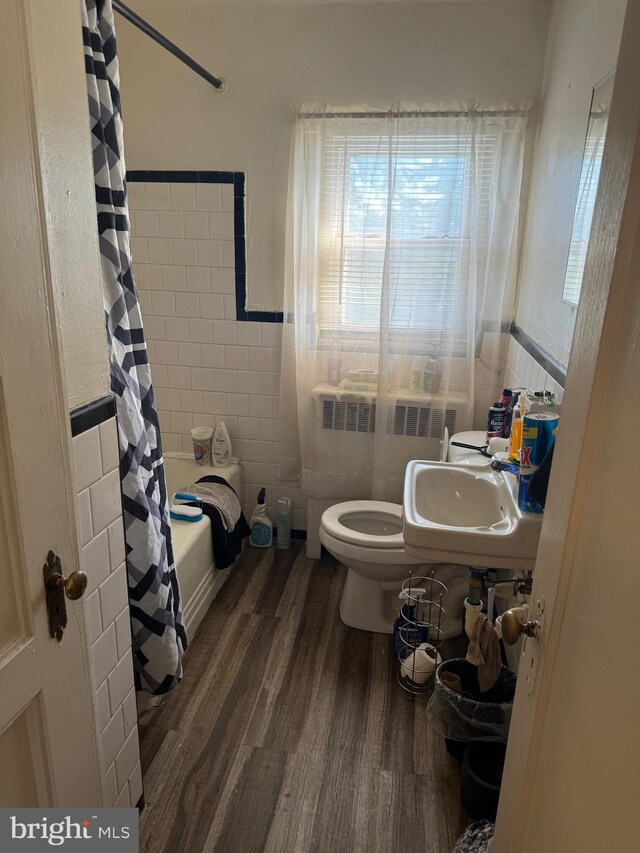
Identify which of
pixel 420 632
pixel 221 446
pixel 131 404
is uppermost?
pixel 131 404

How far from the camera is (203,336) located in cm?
288

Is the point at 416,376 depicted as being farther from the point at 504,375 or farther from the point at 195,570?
the point at 195,570

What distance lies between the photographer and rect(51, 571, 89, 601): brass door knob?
2.96 feet

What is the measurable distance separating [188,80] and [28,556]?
242cm

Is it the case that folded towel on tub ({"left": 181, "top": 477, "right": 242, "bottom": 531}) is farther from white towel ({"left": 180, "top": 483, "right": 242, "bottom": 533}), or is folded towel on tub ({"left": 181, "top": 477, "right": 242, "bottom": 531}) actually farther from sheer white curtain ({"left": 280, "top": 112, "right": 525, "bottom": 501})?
sheer white curtain ({"left": 280, "top": 112, "right": 525, "bottom": 501})

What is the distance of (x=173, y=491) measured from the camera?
292 centimetres

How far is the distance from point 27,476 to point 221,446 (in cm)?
213

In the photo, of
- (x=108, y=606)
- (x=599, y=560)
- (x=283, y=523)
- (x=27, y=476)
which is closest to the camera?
(x=599, y=560)

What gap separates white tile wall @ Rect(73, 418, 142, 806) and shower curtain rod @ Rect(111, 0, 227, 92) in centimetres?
116

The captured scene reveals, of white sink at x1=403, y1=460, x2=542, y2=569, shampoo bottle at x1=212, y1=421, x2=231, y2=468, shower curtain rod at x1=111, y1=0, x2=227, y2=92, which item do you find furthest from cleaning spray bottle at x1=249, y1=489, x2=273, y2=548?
shower curtain rod at x1=111, y1=0, x2=227, y2=92

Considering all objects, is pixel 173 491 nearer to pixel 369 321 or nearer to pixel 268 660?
pixel 268 660

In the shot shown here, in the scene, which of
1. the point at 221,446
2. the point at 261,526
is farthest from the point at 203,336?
the point at 261,526

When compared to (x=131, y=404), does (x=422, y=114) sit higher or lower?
higher

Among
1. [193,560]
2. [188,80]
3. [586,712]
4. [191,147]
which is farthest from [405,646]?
[188,80]
